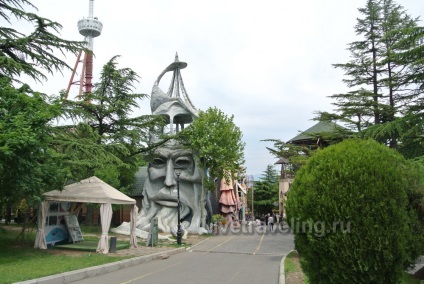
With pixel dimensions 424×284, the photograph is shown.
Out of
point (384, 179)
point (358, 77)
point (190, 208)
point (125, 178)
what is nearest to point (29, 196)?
point (384, 179)

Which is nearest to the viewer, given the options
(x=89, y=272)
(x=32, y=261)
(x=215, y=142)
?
(x=89, y=272)

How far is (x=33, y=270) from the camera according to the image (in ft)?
33.5

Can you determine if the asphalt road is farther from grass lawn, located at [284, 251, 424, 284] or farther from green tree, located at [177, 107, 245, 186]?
green tree, located at [177, 107, 245, 186]

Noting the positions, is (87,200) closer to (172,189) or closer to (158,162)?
(172,189)

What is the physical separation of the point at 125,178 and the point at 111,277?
2650cm

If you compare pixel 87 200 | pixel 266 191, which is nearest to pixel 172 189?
pixel 87 200

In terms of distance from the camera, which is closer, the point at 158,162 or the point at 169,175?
the point at 169,175

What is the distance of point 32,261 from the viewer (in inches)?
470

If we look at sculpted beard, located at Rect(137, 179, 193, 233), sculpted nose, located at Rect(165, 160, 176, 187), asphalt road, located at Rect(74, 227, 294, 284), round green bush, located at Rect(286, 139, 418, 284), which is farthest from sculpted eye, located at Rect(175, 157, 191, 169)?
round green bush, located at Rect(286, 139, 418, 284)

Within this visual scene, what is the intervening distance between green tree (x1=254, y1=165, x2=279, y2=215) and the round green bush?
202 feet

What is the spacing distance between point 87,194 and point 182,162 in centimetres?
1616

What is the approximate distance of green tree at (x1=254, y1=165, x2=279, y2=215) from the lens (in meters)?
68.2

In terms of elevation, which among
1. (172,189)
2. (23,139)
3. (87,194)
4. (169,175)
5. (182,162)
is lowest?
(87,194)

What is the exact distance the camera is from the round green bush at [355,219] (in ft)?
18.3
